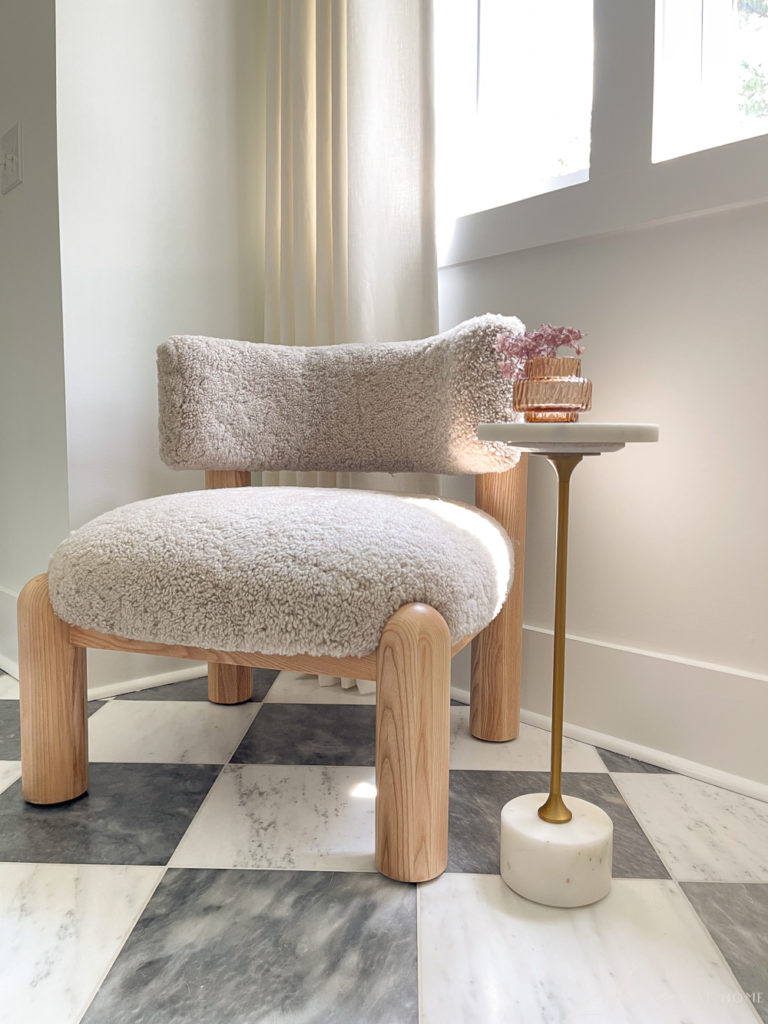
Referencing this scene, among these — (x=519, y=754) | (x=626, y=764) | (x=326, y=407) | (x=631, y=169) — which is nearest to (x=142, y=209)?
(x=326, y=407)

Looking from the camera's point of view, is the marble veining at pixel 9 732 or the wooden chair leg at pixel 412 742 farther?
the marble veining at pixel 9 732

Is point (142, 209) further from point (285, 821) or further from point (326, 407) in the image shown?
point (285, 821)

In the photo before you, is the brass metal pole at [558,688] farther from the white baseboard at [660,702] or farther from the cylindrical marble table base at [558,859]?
the white baseboard at [660,702]

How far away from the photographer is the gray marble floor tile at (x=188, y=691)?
144cm

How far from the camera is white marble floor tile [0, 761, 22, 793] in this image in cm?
107

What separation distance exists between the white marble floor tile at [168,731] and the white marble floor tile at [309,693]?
0.24 feet

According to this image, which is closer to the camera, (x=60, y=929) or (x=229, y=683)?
(x=60, y=929)

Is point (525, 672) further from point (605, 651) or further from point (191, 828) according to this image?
point (191, 828)

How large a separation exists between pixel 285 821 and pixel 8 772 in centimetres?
46

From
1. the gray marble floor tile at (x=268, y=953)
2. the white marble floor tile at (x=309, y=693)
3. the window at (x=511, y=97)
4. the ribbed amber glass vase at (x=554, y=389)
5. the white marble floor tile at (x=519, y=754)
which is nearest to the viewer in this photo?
the gray marble floor tile at (x=268, y=953)

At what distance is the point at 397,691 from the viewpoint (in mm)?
756

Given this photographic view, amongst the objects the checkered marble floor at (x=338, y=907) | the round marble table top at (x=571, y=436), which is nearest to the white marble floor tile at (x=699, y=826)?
the checkered marble floor at (x=338, y=907)

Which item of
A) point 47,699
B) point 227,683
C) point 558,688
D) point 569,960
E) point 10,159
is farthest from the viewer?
point 10,159

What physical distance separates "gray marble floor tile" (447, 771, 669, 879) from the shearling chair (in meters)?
0.10
